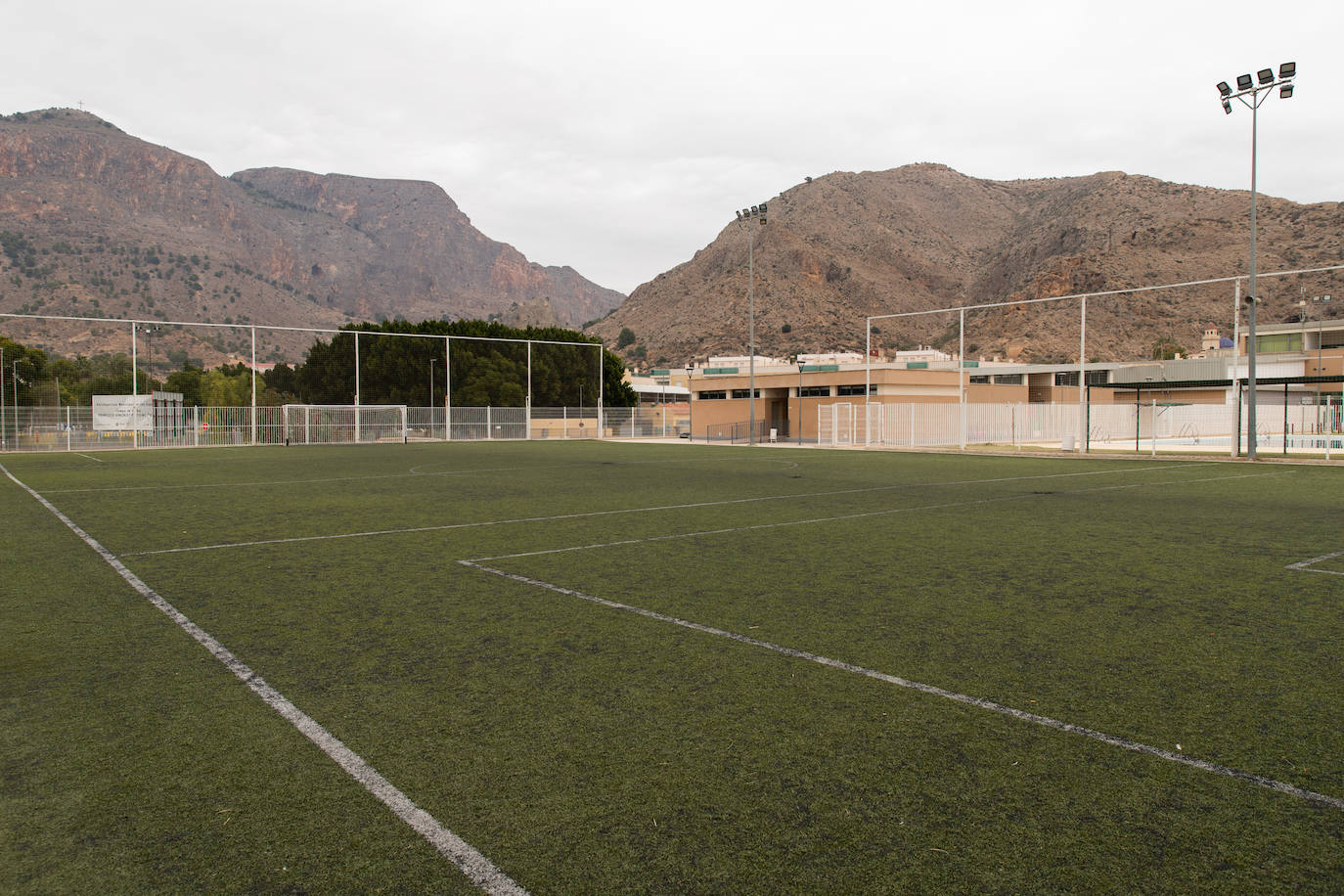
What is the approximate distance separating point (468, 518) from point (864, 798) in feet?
34.4

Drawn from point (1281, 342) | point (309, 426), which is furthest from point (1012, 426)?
point (1281, 342)

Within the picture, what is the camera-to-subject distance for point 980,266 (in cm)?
14875

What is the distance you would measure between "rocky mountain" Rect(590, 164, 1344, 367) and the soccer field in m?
82.4

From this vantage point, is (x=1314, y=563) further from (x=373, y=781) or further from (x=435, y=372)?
(x=435, y=372)

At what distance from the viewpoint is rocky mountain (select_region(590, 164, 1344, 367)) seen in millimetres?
96438

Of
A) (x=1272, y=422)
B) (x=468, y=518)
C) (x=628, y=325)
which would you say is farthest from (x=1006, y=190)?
(x=468, y=518)

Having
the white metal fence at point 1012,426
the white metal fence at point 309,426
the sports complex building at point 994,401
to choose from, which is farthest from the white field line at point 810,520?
the white metal fence at point 309,426

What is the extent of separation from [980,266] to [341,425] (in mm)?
128503

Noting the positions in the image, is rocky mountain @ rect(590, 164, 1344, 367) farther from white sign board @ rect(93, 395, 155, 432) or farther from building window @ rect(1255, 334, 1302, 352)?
white sign board @ rect(93, 395, 155, 432)

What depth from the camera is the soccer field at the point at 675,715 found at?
10.0 feet

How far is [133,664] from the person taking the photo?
5418 mm

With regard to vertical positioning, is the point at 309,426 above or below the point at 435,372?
below

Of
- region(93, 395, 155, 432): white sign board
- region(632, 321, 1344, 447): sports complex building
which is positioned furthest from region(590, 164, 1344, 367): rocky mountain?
region(93, 395, 155, 432): white sign board

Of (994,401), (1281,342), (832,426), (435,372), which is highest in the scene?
(1281,342)
